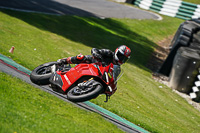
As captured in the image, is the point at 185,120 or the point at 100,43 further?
the point at 100,43

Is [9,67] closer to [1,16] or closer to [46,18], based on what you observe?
[1,16]

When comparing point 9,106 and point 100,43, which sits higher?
point 9,106

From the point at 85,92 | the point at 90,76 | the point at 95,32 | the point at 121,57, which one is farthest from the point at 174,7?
the point at 85,92

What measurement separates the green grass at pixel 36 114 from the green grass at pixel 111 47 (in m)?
2.43

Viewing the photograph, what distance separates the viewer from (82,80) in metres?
7.81

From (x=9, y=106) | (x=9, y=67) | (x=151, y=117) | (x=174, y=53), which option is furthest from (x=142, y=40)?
(x=9, y=106)

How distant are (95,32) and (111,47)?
2440 mm

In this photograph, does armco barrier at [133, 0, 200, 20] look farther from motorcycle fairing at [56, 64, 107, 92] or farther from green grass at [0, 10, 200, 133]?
motorcycle fairing at [56, 64, 107, 92]

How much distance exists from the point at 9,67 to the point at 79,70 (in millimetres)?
2888

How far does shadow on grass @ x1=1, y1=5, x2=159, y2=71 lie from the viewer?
1869 centimetres

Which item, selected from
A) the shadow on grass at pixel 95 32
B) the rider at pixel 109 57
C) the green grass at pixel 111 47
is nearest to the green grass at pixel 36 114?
the rider at pixel 109 57

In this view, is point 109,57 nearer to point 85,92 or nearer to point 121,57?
point 121,57

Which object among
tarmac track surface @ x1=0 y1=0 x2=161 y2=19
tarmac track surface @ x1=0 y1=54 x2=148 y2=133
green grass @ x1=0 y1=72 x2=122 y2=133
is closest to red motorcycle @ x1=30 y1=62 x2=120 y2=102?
green grass @ x1=0 y1=72 x2=122 y2=133

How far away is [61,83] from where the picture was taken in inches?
312
